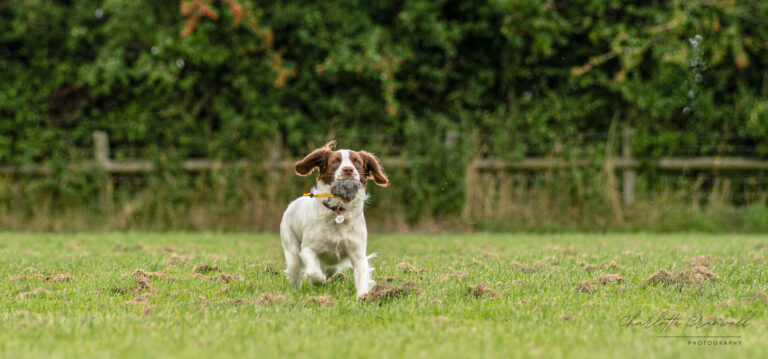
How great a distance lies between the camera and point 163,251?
23.6ft

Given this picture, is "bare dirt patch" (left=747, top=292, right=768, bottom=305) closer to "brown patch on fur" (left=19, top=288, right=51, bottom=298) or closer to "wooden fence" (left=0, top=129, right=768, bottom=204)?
"brown patch on fur" (left=19, top=288, right=51, bottom=298)

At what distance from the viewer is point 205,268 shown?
5.70m

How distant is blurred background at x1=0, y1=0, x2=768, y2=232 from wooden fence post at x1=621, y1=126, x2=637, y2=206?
11 centimetres

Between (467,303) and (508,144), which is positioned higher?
(508,144)

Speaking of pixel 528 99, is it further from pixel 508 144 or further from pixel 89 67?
pixel 89 67

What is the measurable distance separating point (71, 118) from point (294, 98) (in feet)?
13.4

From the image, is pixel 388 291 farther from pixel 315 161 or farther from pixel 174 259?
pixel 174 259

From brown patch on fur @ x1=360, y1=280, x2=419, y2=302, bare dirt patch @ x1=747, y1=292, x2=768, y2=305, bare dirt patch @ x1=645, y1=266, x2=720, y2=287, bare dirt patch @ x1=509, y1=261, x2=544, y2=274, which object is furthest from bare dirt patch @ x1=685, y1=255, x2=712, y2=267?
brown patch on fur @ x1=360, y1=280, x2=419, y2=302

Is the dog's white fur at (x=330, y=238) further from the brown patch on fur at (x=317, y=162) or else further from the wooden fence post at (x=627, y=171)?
the wooden fence post at (x=627, y=171)

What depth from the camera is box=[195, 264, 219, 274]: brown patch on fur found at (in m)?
5.64

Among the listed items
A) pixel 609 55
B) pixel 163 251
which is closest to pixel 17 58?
pixel 163 251

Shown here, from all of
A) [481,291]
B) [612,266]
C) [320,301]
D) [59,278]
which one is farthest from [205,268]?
[612,266]

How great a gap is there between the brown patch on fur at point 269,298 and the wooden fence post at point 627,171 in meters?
8.56

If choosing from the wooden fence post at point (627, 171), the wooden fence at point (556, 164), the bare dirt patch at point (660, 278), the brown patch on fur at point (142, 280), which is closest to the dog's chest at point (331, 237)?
the brown patch on fur at point (142, 280)
